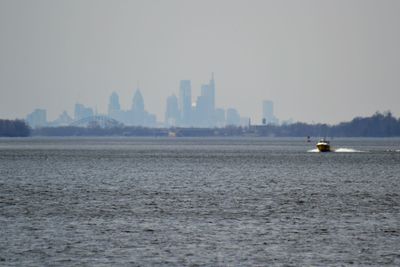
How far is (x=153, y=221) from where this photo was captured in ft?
214

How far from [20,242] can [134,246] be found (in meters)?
6.88

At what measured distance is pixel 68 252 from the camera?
1970 inches

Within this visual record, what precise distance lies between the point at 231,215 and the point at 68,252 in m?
21.6

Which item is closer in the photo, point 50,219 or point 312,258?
point 312,258

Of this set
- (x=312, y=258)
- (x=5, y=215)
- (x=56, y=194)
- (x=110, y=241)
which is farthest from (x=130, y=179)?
(x=312, y=258)

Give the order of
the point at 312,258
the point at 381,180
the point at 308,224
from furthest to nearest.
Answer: the point at 381,180 → the point at 308,224 → the point at 312,258

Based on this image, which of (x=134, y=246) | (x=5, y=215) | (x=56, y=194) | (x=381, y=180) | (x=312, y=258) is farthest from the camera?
(x=381, y=180)

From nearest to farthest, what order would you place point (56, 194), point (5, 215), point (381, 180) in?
point (5, 215) < point (56, 194) < point (381, 180)

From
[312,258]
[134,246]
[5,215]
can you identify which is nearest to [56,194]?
[5,215]

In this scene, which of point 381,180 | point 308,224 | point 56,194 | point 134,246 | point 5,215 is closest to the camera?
point 134,246

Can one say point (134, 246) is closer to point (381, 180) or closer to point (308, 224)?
point (308, 224)

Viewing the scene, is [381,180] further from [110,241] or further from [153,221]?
[110,241]

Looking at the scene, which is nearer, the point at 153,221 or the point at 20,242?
the point at 20,242

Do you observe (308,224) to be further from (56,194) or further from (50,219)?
(56,194)
